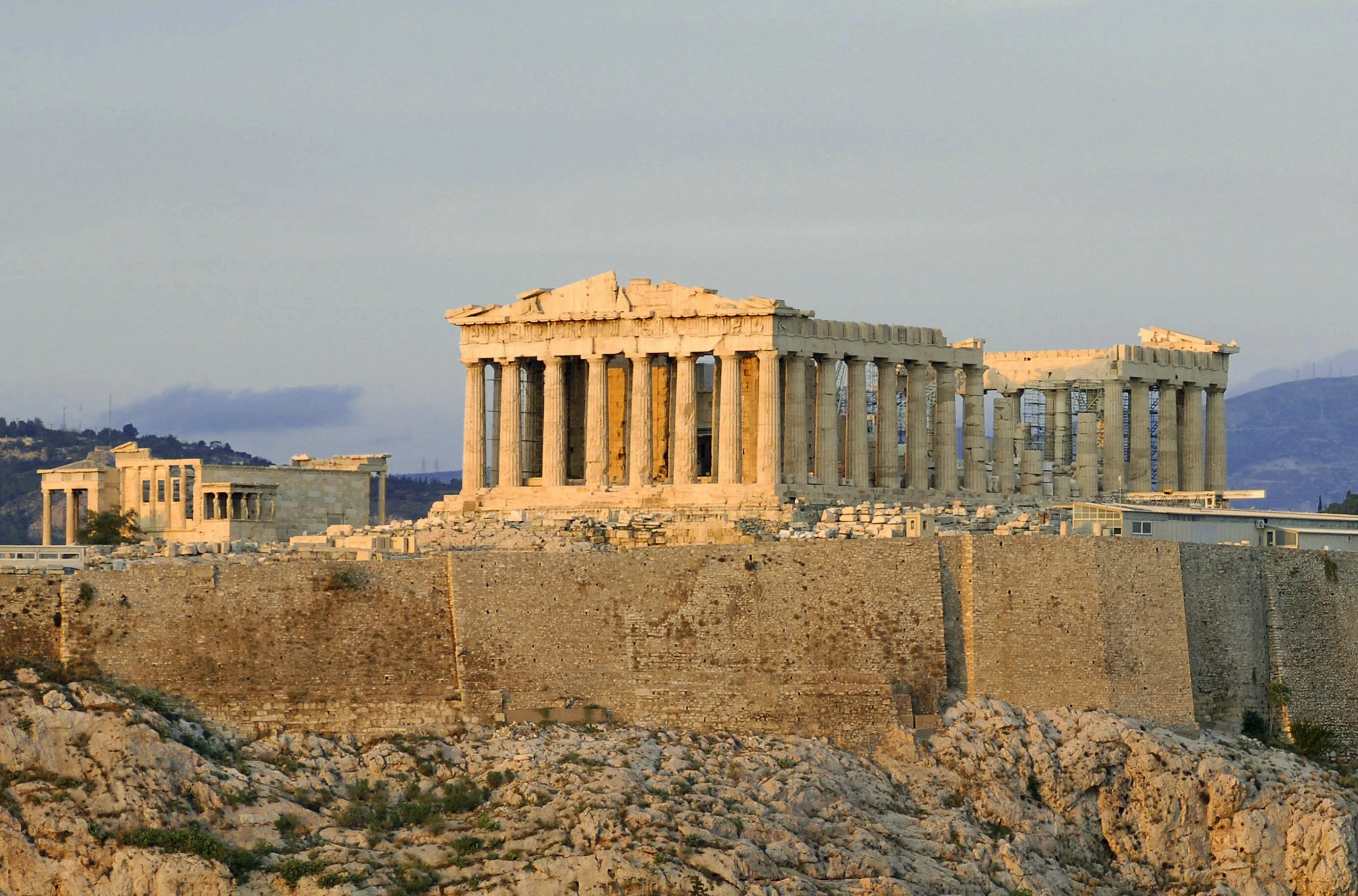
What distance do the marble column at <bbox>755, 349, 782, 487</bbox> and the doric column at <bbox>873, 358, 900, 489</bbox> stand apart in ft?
20.9

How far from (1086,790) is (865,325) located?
2972 cm

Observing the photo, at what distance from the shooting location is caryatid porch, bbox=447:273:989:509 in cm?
9475

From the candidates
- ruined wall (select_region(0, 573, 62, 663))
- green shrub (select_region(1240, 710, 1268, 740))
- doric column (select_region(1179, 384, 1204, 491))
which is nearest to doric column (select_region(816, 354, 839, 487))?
green shrub (select_region(1240, 710, 1268, 740))

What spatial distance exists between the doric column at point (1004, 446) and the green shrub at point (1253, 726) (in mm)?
27269

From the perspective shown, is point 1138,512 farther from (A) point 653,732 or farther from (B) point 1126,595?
(A) point 653,732

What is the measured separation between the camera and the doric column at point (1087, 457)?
111 meters

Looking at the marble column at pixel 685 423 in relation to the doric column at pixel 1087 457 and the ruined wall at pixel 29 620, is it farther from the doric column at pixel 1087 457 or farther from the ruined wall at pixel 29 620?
the ruined wall at pixel 29 620

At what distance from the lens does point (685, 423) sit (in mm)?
95438

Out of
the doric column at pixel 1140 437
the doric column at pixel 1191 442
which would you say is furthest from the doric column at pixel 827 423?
the doric column at pixel 1191 442

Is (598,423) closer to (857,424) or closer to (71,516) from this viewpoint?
(857,424)

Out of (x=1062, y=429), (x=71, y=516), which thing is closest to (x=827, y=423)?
(x=1062, y=429)

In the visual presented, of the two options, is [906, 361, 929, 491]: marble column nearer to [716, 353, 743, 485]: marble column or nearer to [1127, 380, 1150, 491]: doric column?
[716, 353, 743, 485]: marble column

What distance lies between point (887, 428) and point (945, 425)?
14.2 ft

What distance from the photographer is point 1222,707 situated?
263 ft
